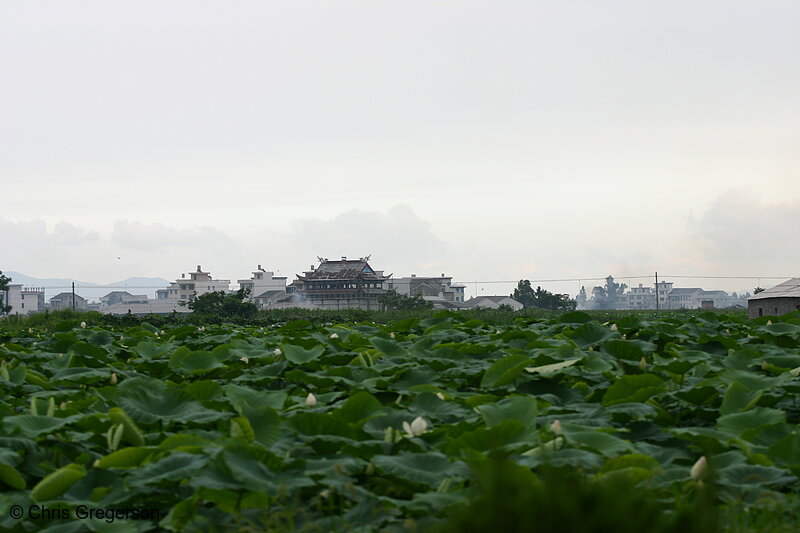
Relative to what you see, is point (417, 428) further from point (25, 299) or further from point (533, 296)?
point (25, 299)

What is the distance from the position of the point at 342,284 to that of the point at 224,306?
34177 mm

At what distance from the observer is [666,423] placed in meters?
3.17

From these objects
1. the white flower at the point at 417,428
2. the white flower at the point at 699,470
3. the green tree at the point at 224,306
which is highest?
the green tree at the point at 224,306

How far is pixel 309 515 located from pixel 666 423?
1.59 metres

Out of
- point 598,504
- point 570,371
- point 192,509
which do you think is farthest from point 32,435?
point 570,371

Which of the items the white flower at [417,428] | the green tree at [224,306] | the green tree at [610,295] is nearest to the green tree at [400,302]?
the green tree at [224,306]

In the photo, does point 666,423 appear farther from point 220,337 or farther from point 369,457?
point 220,337

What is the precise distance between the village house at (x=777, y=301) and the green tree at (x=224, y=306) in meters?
17.1

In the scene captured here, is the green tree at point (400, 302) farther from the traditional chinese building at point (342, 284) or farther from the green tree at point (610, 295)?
the green tree at point (610, 295)

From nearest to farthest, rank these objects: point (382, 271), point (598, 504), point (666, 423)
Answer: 1. point (598, 504)
2. point (666, 423)
3. point (382, 271)

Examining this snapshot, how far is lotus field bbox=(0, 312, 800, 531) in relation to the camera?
7.54ft

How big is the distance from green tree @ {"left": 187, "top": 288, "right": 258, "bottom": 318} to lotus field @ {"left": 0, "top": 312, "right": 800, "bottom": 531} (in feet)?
84.6

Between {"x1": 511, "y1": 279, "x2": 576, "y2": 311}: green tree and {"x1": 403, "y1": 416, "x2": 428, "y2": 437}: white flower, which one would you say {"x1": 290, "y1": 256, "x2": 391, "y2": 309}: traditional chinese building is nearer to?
{"x1": 511, "y1": 279, "x2": 576, "y2": 311}: green tree

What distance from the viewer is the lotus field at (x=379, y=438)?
2299mm
